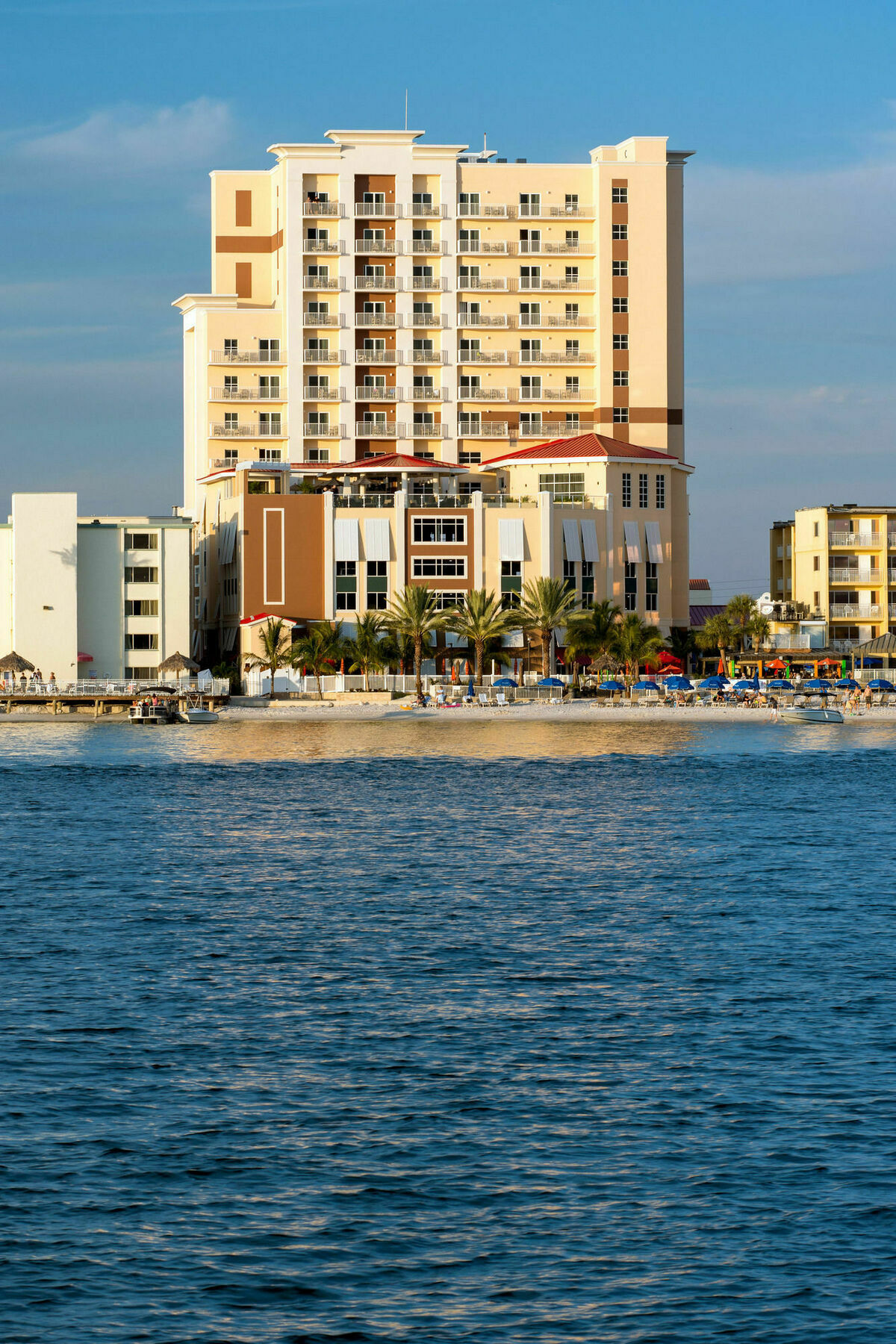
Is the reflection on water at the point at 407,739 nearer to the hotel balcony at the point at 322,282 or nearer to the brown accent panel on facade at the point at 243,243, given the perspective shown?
the hotel balcony at the point at 322,282

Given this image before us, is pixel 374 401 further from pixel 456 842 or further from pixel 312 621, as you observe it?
pixel 456 842

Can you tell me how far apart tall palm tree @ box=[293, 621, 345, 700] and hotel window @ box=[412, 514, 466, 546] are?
38.0 feet

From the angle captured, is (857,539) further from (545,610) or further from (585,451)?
(545,610)

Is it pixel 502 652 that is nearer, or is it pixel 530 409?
pixel 502 652

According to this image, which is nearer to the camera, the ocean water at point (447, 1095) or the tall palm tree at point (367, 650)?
the ocean water at point (447, 1095)

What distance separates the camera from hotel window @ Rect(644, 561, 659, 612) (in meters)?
138

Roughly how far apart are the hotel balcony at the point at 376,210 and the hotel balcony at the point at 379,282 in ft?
16.7

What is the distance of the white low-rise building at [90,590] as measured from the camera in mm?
123938

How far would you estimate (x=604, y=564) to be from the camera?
135 m

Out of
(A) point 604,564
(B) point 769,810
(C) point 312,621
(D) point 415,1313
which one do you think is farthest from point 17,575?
(D) point 415,1313

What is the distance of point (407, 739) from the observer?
10725 centimetres

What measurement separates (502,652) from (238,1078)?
104 metres

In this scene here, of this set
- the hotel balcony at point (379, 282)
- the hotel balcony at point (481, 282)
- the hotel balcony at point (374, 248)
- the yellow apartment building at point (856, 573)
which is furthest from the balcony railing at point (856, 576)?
the hotel balcony at point (374, 248)

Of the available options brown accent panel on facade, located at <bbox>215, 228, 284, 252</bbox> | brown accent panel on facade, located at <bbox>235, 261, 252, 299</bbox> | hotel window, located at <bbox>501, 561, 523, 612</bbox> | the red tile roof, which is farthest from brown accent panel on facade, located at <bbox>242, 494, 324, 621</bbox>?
brown accent panel on facade, located at <bbox>215, 228, 284, 252</bbox>
